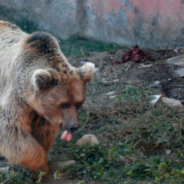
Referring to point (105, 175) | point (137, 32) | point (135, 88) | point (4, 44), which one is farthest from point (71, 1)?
point (105, 175)

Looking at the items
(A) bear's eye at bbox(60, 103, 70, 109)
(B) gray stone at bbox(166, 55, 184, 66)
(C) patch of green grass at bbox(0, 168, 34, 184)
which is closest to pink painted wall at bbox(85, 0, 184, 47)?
(B) gray stone at bbox(166, 55, 184, 66)

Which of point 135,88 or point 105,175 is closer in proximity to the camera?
point 105,175

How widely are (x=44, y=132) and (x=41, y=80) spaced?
0.99m


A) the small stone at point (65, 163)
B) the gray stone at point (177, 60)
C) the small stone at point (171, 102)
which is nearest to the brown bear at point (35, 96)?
the small stone at point (65, 163)

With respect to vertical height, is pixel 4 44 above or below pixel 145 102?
above

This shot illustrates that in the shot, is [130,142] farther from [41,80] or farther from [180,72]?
[180,72]

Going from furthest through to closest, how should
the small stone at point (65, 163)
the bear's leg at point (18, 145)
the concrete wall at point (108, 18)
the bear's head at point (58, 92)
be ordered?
the concrete wall at point (108, 18), the small stone at point (65, 163), the bear's leg at point (18, 145), the bear's head at point (58, 92)

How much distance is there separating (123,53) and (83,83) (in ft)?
13.9

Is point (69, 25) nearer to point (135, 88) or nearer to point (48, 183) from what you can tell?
point (135, 88)

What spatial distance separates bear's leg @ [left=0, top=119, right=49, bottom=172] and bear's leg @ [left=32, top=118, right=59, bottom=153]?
34 cm

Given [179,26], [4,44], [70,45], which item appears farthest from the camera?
[70,45]

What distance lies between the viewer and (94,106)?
20.6 ft

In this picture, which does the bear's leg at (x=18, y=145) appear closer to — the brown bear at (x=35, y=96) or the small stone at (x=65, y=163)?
the brown bear at (x=35, y=96)

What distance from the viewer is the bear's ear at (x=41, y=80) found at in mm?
4086
